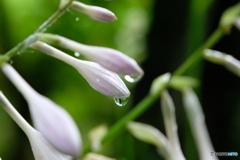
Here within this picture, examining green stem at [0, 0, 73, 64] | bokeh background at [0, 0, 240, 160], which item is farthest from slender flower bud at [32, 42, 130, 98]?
bokeh background at [0, 0, 240, 160]

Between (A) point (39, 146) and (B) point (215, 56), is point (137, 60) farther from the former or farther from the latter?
(A) point (39, 146)

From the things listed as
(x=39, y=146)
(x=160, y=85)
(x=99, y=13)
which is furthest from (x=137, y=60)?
(x=39, y=146)

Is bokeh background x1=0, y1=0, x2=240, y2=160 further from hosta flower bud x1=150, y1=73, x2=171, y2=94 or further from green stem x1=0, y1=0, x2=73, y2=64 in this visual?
green stem x1=0, y1=0, x2=73, y2=64

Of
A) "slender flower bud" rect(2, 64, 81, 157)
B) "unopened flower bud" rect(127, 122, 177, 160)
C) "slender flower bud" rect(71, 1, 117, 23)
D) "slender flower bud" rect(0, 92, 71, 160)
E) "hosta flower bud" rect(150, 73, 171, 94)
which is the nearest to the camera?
"slender flower bud" rect(2, 64, 81, 157)

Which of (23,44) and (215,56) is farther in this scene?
(215,56)

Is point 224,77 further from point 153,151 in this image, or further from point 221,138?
point 153,151

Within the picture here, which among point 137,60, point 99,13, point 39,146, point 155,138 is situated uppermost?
point 99,13

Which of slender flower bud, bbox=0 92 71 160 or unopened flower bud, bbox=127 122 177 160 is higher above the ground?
slender flower bud, bbox=0 92 71 160
